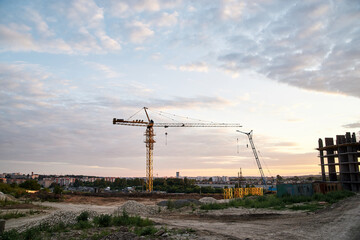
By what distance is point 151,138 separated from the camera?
3292 inches

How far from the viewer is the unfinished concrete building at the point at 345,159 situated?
40.6 metres

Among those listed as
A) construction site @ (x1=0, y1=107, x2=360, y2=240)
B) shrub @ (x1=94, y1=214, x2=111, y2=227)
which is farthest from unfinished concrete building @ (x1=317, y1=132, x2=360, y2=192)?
shrub @ (x1=94, y1=214, x2=111, y2=227)

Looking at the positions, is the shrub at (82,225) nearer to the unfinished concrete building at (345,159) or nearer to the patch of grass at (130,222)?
the patch of grass at (130,222)

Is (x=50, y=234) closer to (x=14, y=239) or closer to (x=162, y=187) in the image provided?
(x=14, y=239)

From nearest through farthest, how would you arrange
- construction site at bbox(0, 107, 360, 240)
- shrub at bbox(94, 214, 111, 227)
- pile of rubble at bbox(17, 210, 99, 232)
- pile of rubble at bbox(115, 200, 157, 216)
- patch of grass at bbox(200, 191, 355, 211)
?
construction site at bbox(0, 107, 360, 240), pile of rubble at bbox(17, 210, 99, 232), shrub at bbox(94, 214, 111, 227), pile of rubble at bbox(115, 200, 157, 216), patch of grass at bbox(200, 191, 355, 211)

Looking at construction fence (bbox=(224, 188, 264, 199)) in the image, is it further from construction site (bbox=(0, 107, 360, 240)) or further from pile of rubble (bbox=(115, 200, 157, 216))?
pile of rubble (bbox=(115, 200, 157, 216))

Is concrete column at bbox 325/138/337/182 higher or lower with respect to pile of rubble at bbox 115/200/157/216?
higher

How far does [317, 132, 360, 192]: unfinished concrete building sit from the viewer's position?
40.6 meters

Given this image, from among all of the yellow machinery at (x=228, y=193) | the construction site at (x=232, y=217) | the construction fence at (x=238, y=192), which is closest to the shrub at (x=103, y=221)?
the construction site at (x=232, y=217)

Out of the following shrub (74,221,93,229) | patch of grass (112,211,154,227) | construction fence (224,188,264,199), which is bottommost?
construction fence (224,188,264,199)

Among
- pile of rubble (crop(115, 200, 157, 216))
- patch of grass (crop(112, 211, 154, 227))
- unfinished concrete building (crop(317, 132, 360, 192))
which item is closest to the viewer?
patch of grass (crop(112, 211, 154, 227))

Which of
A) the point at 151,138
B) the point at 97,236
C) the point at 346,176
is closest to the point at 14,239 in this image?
the point at 97,236

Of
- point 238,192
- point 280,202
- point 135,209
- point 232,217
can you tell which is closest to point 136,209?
point 135,209

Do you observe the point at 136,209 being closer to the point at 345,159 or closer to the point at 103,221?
the point at 103,221
